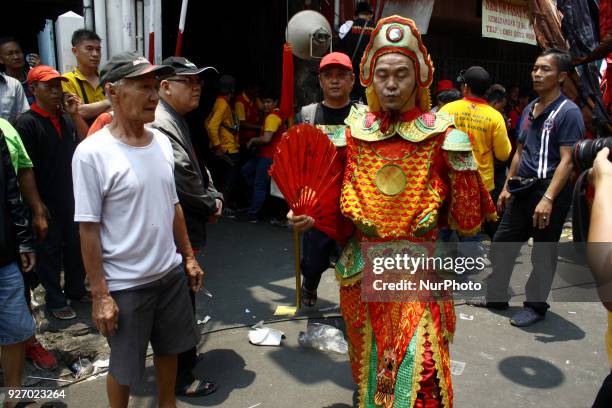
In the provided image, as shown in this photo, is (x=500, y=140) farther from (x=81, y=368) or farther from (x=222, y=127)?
(x=222, y=127)

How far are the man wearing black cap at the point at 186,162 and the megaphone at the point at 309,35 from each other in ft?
7.08

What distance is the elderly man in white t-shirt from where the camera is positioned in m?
2.13

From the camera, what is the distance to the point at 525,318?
13.6 feet

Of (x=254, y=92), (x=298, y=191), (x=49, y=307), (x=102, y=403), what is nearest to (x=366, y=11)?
(x=254, y=92)

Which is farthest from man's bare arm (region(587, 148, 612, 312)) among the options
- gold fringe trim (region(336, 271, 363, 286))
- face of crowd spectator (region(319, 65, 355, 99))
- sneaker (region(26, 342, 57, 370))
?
sneaker (region(26, 342, 57, 370))

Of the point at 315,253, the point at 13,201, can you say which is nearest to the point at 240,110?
the point at 315,253

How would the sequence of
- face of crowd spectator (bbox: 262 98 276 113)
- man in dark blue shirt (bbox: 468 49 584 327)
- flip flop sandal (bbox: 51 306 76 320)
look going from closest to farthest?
man in dark blue shirt (bbox: 468 49 584 327) < flip flop sandal (bbox: 51 306 76 320) < face of crowd spectator (bbox: 262 98 276 113)

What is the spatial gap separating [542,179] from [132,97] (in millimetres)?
3218

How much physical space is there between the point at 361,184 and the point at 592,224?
120 centimetres

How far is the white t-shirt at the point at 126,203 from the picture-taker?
6.89 ft

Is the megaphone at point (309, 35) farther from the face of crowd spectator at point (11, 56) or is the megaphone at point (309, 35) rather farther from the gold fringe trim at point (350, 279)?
the gold fringe trim at point (350, 279)

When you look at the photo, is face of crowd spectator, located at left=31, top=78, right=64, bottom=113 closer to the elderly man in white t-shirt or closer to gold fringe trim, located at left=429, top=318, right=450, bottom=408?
the elderly man in white t-shirt

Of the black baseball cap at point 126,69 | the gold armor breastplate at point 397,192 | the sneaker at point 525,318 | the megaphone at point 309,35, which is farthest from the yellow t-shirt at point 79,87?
the sneaker at point 525,318

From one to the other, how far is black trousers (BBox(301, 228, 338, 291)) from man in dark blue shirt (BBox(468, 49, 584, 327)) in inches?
61.5
